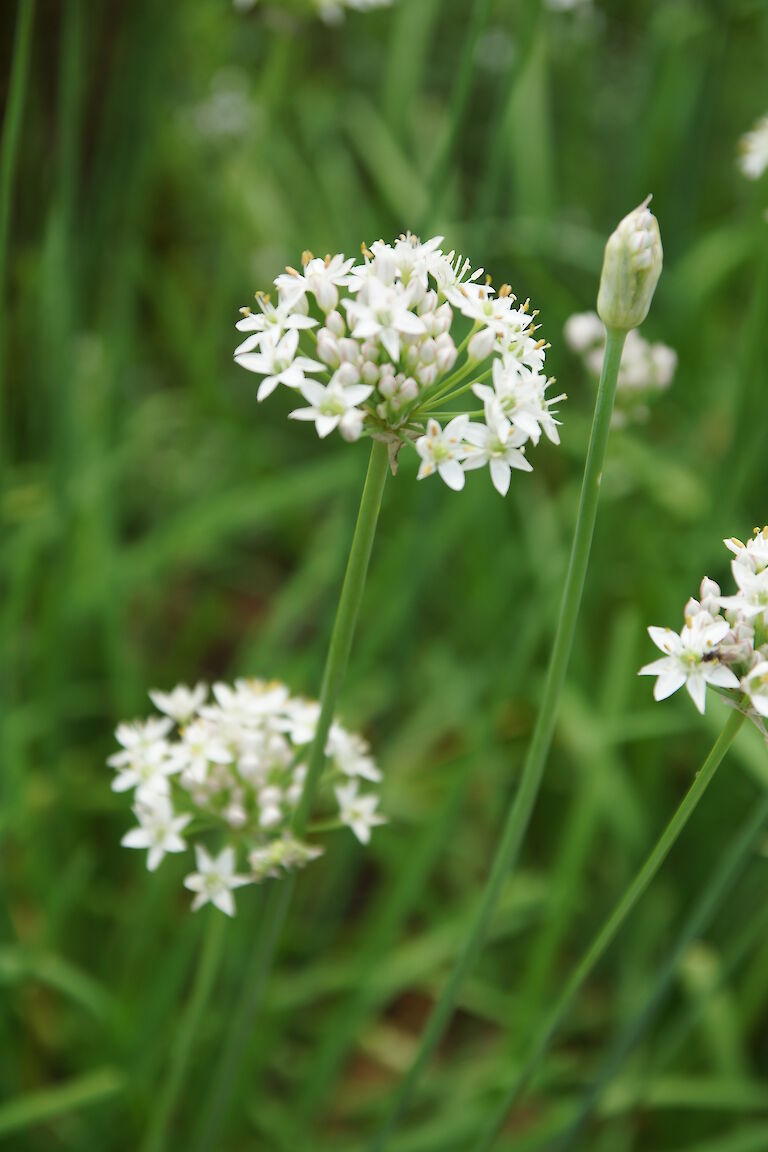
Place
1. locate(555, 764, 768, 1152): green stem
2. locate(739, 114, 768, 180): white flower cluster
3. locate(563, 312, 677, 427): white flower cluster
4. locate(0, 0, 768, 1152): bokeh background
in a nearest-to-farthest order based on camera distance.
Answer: locate(555, 764, 768, 1152): green stem → locate(739, 114, 768, 180): white flower cluster → locate(0, 0, 768, 1152): bokeh background → locate(563, 312, 677, 427): white flower cluster

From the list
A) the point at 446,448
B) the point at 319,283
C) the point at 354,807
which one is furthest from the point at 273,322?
the point at 354,807

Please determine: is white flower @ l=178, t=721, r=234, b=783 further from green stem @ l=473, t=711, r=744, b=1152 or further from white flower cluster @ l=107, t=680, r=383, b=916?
green stem @ l=473, t=711, r=744, b=1152

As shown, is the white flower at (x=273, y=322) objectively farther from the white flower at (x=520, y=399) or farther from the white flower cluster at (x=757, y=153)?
the white flower cluster at (x=757, y=153)

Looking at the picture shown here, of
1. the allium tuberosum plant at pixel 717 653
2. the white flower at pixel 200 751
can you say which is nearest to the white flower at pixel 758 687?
the allium tuberosum plant at pixel 717 653

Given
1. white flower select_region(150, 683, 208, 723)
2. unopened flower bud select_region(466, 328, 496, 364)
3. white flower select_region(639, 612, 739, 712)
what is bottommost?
white flower select_region(639, 612, 739, 712)

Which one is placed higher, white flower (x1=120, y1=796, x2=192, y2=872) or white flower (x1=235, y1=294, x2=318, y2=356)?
white flower (x1=235, y1=294, x2=318, y2=356)

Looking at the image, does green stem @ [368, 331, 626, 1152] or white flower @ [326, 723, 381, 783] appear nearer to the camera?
green stem @ [368, 331, 626, 1152]

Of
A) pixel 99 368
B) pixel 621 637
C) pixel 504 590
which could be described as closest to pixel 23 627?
pixel 99 368

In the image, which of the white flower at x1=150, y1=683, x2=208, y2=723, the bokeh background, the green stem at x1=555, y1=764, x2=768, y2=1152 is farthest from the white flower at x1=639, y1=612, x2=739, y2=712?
the bokeh background
